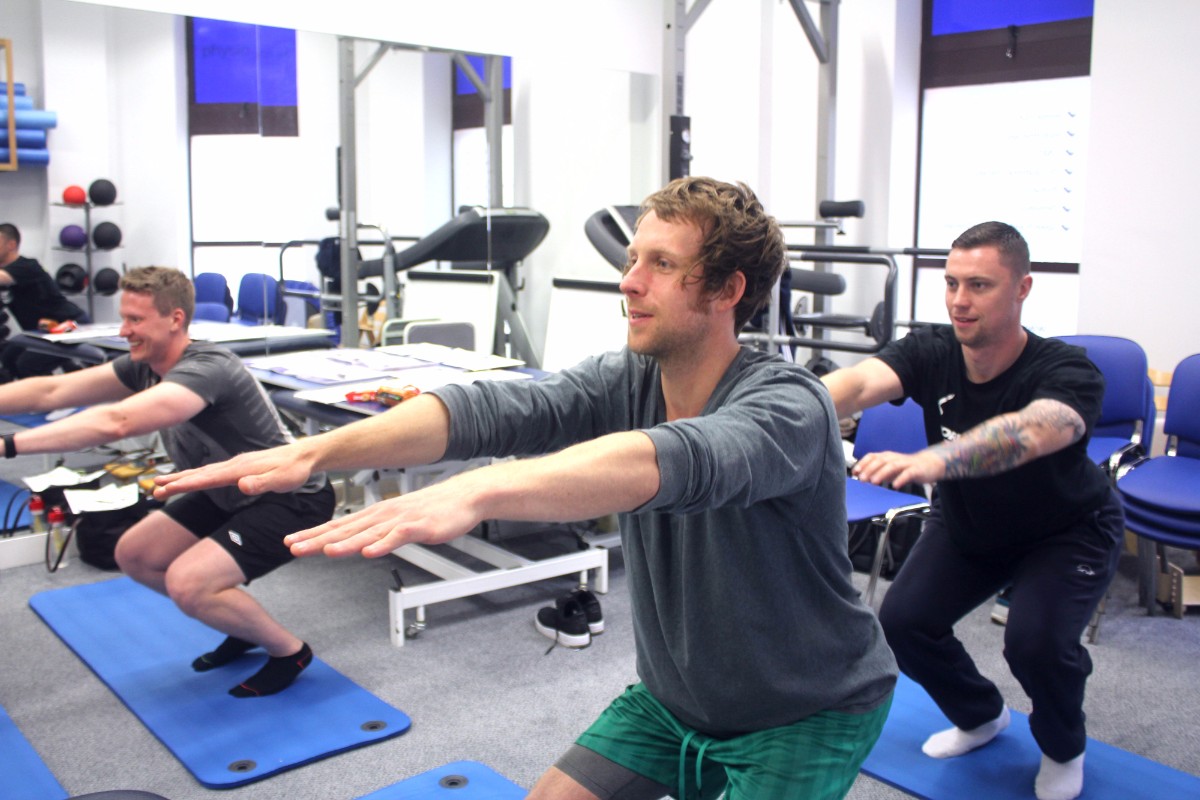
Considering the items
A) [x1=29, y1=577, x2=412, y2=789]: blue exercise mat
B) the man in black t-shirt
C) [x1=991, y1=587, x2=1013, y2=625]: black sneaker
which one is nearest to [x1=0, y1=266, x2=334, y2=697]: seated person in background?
[x1=29, y1=577, x2=412, y2=789]: blue exercise mat

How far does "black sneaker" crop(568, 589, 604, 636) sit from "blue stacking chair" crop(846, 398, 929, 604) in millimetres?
876

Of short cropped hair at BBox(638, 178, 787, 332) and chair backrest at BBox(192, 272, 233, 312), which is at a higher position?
short cropped hair at BBox(638, 178, 787, 332)

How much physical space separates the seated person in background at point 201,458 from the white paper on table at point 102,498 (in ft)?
3.56

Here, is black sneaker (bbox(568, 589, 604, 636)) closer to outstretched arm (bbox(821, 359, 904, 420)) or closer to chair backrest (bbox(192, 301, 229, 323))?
outstretched arm (bbox(821, 359, 904, 420))

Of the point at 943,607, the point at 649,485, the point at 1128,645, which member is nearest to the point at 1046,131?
the point at 1128,645

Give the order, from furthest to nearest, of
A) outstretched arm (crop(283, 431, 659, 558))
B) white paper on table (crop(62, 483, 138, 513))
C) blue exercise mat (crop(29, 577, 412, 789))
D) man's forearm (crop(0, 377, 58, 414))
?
white paper on table (crop(62, 483, 138, 513)), man's forearm (crop(0, 377, 58, 414)), blue exercise mat (crop(29, 577, 412, 789)), outstretched arm (crop(283, 431, 659, 558))

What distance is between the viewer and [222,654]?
3375 mm

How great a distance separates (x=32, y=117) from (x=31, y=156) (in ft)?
0.47

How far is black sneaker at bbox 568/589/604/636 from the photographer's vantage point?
144 inches

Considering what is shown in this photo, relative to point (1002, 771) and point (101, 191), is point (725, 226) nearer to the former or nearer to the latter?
point (1002, 771)

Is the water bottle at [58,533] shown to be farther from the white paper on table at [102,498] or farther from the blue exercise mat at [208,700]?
the blue exercise mat at [208,700]

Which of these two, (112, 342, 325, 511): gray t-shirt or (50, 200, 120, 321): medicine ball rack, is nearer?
(112, 342, 325, 511): gray t-shirt

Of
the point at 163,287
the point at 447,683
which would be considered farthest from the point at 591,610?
the point at 163,287

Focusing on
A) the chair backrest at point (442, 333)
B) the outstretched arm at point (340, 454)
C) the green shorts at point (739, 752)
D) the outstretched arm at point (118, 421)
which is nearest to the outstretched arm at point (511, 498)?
the outstretched arm at point (340, 454)
